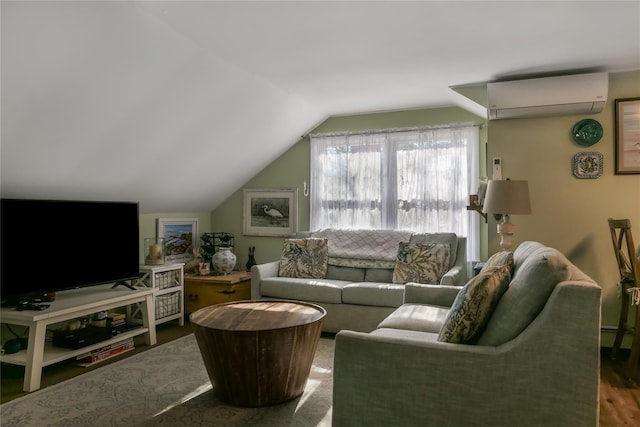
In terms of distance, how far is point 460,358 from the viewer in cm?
168

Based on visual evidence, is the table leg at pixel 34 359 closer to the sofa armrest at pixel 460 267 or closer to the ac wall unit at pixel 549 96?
the sofa armrest at pixel 460 267

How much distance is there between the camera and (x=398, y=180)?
186 inches

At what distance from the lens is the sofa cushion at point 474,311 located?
1.78 m

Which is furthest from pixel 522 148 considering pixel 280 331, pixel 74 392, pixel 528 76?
pixel 74 392

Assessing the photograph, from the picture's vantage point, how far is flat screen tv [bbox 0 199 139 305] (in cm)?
297

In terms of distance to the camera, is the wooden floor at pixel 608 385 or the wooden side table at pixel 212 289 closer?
the wooden floor at pixel 608 385

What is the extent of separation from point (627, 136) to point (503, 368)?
9.35ft

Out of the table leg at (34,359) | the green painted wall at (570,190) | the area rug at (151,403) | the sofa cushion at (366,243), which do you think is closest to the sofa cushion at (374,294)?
the sofa cushion at (366,243)

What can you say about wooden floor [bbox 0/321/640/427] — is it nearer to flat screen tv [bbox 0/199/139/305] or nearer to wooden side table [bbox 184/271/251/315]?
flat screen tv [bbox 0/199/139/305]

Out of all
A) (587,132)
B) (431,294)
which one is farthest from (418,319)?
(587,132)

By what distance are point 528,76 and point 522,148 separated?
59 centimetres

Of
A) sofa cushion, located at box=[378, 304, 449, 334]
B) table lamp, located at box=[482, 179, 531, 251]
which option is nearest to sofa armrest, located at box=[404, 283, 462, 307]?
sofa cushion, located at box=[378, 304, 449, 334]

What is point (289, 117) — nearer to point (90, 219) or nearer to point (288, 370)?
point (90, 219)

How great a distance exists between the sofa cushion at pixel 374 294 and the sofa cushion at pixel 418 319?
2.60 feet
